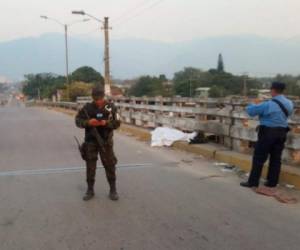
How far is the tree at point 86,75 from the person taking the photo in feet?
333

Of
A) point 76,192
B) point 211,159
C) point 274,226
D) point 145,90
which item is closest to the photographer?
point 274,226

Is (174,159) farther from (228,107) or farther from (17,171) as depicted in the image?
(17,171)

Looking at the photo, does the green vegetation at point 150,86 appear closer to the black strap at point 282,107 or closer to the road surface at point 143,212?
the road surface at point 143,212

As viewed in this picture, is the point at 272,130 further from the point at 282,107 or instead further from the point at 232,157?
the point at 232,157

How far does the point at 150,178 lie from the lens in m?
8.71

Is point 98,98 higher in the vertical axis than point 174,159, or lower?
higher

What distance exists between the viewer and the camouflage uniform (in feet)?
22.3

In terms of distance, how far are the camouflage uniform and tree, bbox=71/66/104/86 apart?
308 feet

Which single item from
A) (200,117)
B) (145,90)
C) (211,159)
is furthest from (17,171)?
(145,90)

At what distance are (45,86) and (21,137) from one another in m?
122

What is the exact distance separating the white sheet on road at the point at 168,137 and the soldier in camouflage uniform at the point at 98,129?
19.4ft

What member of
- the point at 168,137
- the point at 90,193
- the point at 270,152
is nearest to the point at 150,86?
the point at 168,137

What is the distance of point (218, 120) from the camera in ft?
39.0

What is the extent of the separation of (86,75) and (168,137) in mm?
92004
